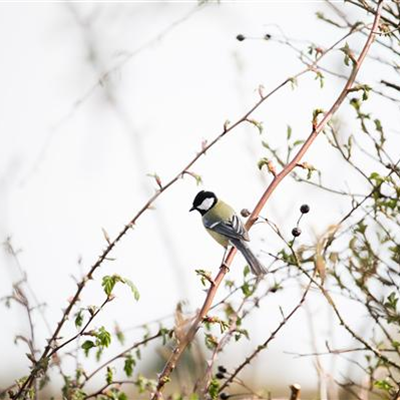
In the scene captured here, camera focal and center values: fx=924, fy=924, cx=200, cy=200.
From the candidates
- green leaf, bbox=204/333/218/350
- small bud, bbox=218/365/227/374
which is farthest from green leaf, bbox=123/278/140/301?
small bud, bbox=218/365/227/374

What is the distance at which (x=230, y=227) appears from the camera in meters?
4.08

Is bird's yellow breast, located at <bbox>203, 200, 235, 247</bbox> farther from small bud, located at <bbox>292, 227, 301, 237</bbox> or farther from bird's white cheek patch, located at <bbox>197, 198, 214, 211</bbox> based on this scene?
small bud, located at <bbox>292, 227, 301, 237</bbox>

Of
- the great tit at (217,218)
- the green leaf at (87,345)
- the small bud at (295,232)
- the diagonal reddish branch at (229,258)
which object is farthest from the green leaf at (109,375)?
the great tit at (217,218)

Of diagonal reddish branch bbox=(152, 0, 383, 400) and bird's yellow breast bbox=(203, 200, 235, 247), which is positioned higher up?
bird's yellow breast bbox=(203, 200, 235, 247)

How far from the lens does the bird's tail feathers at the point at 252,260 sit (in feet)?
10.5

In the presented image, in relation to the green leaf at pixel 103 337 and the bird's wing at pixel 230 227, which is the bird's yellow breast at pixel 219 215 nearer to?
the bird's wing at pixel 230 227

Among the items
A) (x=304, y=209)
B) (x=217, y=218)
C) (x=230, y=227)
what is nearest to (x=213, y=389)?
(x=304, y=209)

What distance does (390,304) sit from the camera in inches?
124

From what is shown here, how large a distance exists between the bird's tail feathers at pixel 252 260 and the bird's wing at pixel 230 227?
2.8 inches

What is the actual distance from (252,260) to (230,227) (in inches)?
27.9

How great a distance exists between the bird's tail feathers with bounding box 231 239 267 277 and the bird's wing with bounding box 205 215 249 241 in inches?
2.8

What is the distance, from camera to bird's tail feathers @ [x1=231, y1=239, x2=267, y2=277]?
10.5 ft

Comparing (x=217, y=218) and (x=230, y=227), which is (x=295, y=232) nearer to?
(x=230, y=227)

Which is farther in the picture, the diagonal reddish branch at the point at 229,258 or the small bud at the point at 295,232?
the small bud at the point at 295,232
